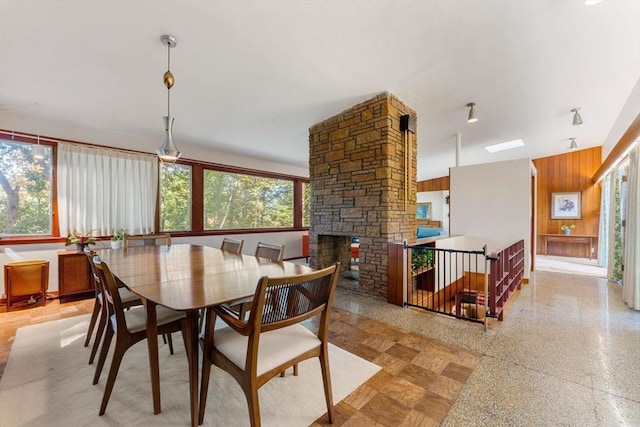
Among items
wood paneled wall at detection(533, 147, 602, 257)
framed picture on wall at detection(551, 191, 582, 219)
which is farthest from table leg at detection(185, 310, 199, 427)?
framed picture on wall at detection(551, 191, 582, 219)

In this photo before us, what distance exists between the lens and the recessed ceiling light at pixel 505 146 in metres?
6.13

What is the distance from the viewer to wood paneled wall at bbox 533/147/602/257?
723 cm

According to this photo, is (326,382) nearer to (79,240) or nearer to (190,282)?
(190,282)

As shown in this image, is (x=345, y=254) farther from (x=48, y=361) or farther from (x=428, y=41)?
(x=48, y=361)

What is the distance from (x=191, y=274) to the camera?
173 cm

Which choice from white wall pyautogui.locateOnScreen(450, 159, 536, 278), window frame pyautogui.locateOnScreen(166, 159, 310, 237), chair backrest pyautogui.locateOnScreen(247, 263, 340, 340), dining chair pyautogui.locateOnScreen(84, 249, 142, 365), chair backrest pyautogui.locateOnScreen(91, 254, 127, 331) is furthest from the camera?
window frame pyautogui.locateOnScreen(166, 159, 310, 237)

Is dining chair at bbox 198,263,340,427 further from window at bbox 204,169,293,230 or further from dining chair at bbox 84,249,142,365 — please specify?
window at bbox 204,169,293,230

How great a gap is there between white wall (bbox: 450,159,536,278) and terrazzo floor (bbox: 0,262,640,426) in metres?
1.43

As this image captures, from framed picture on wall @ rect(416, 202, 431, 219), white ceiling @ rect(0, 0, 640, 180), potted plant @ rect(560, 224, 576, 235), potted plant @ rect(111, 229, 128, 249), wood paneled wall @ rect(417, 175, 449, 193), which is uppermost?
white ceiling @ rect(0, 0, 640, 180)

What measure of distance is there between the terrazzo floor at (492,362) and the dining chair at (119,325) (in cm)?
108

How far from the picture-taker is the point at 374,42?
2389 millimetres

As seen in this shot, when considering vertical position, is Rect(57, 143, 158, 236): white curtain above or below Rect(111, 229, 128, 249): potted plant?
above

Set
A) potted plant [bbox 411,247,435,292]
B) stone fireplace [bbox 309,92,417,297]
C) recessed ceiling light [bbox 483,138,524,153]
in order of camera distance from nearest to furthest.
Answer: stone fireplace [bbox 309,92,417,297], potted plant [bbox 411,247,435,292], recessed ceiling light [bbox 483,138,524,153]

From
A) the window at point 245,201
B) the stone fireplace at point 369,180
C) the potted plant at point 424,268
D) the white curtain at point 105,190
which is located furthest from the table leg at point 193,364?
the window at point 245,201
